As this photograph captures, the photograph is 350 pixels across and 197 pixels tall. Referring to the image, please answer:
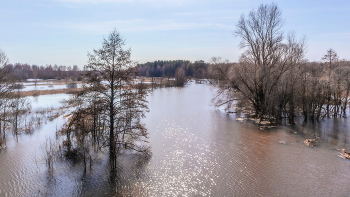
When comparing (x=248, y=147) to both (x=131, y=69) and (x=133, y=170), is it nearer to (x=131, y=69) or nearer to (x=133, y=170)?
(x=133, y=170)

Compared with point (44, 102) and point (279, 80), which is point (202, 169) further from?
point (44, 102)

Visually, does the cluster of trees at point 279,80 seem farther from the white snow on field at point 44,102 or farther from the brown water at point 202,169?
the white snow on field at point 44,102

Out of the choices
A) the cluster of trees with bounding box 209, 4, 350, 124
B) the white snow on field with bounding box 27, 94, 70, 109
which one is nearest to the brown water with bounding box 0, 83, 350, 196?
the cluster of trees with bounding box 209, 4, 350, 124

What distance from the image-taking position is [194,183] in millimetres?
10586

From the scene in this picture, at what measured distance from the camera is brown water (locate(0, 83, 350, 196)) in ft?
32.8

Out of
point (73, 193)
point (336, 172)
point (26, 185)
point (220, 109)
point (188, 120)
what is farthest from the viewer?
point (220, 109)

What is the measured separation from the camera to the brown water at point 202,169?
32.8 ft

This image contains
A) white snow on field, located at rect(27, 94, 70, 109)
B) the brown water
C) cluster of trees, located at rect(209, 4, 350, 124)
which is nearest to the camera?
the brown water

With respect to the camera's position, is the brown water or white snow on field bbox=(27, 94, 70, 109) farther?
white snow on field bbox=(27, 94, 70, 109)

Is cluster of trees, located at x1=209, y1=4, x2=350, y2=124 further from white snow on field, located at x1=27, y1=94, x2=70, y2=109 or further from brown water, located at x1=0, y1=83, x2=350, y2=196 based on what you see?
white snow on field, located at x1=27, y1=94, x2=70, y2=109

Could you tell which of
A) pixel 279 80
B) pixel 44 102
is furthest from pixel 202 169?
pixel 44 102

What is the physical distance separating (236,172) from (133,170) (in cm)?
568

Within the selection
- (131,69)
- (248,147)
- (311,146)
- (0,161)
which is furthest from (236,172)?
(0,161)

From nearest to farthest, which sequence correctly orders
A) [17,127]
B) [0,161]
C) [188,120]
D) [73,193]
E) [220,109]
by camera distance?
[73,193] → [0,161] → [17,127] → [188,120] → [220,109]
